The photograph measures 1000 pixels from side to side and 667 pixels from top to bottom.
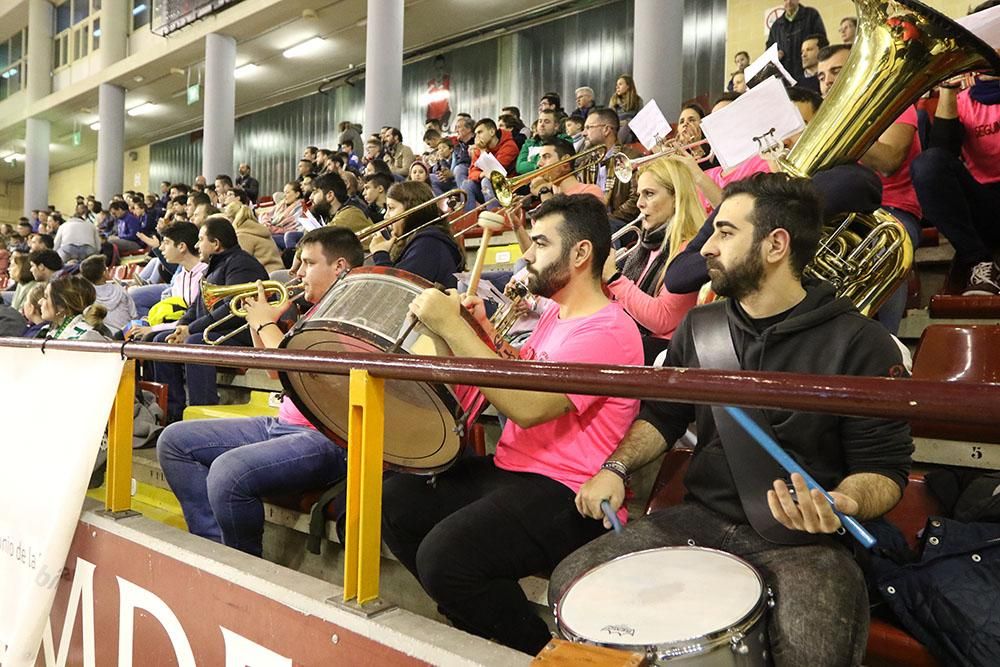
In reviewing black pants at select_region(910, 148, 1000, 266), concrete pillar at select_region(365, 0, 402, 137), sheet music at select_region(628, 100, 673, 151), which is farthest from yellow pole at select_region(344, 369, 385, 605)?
concrete pillar at select_region(365, 0, 402, 137)

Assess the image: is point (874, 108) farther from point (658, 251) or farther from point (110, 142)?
point (110, 142)

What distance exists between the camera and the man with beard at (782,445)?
142 cm

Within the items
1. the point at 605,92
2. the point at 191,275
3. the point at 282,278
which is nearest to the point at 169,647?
the point at 282,278

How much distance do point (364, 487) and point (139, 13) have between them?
735 inches

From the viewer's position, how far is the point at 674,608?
1307mm

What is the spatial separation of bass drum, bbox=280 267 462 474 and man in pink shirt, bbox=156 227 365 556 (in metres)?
0.49

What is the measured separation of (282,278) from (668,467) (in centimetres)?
362

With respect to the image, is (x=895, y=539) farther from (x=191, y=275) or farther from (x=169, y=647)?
(x=191, y=275)

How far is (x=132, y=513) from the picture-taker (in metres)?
2.51

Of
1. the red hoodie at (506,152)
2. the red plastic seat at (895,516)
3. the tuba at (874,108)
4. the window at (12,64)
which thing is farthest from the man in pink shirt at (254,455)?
the window at (12,64)

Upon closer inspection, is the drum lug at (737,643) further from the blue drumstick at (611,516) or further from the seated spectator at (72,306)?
the seated spectator at (72,306)

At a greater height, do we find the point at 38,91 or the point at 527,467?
the point at 38,91

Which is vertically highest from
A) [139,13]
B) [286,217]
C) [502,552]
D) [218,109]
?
[139,13]

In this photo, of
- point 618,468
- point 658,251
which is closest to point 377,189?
point 658,251
